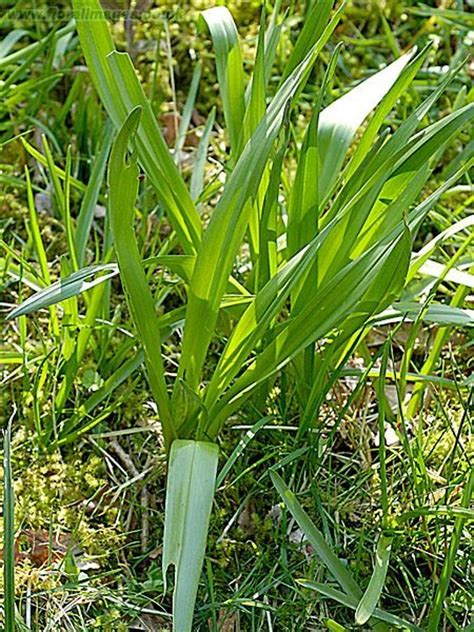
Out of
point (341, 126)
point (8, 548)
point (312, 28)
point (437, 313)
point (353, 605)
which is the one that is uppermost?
point (312, 28)

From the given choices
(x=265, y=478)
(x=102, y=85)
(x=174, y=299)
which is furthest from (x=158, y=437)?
(x=102, y=85)

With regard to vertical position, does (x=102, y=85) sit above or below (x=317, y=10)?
below

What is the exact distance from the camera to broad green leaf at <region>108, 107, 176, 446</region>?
42.7 inches

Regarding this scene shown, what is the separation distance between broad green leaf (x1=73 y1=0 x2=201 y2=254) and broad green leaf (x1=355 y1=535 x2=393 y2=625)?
566mm

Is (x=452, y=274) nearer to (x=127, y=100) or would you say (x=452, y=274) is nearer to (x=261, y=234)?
(x=261, y=234)

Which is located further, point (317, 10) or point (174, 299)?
point (174, 299)

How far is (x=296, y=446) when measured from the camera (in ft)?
4.56

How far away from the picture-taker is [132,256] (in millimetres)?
1189

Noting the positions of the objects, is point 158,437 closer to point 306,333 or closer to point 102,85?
point 306,333

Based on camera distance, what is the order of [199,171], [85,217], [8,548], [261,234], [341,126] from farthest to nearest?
[199,171] < [85,217] < [341,126] < [261,234] < [8,548]

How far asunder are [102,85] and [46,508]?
661 mm

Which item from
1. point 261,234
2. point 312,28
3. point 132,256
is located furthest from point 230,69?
point 132,256

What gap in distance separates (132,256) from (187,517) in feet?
1.14

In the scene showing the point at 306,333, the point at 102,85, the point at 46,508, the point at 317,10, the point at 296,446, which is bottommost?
the point at 46,508
